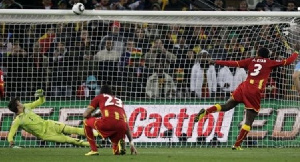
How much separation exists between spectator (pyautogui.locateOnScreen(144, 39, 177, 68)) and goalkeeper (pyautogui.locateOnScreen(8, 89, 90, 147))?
8.89 ft

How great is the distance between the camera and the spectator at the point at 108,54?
22219 millimetres

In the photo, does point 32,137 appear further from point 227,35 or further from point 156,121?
point 227,35

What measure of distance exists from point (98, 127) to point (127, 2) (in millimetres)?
9554

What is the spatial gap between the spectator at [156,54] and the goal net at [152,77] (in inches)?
1.0

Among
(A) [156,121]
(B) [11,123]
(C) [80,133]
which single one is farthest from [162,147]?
(B) [11,123]

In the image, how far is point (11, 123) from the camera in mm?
22219

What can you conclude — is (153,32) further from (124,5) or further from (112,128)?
(112,128)

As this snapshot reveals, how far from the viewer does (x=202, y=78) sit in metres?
22.1

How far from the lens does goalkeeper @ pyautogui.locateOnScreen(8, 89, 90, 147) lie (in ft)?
67.1

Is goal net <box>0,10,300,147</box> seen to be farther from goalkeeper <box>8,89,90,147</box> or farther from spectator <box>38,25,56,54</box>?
goalkeeper <box>8,89,90,147</box>

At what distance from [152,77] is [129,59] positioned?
78 centimetres

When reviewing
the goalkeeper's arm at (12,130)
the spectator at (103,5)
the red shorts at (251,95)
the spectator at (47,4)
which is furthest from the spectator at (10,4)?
the red shorts at (251,95)

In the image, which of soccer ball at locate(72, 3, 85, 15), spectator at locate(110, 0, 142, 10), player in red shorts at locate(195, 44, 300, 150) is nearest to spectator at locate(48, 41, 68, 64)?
soccer ball at locate(72, 3, 85, 15)

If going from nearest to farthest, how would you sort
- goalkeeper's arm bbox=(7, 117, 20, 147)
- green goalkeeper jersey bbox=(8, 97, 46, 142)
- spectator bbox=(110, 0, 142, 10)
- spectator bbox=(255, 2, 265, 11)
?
goalkeeper's arm bbox=(7, 117, 20, 147), green goalkeeper jersey bbox=(8, 97, 46, 142), spectator bbox=(110, 0, 142, 10), spectator bbox=(255, 2, 265, 11)
